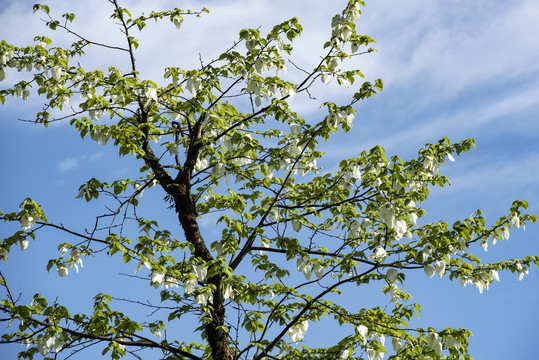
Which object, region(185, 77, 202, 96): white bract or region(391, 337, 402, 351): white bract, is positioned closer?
region(391, 337, 402, 351): white bract

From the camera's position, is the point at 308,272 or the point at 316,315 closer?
the point at 308,272

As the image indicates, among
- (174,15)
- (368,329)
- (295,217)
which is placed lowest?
(368,329)

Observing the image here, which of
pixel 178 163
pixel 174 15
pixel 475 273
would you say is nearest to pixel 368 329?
pixel 475 273

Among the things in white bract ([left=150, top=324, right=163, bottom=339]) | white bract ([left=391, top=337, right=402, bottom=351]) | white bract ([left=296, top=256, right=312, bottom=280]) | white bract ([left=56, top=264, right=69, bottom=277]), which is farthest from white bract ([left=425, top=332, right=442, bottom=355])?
white bract ([left=56, top=264, right=69, bottom=277])

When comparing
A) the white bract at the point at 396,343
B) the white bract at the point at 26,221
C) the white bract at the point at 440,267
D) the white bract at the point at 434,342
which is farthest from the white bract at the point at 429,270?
the white bract at the point at 26,221

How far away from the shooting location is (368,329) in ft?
24.7

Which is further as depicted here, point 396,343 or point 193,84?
point 193,84

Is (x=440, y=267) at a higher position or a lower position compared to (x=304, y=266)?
lower

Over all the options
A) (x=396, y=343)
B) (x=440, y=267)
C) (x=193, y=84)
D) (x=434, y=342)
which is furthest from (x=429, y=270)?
(x=193, y=84)

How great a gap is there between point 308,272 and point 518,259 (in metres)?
3.14

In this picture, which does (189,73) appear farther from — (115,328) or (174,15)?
(115,328)

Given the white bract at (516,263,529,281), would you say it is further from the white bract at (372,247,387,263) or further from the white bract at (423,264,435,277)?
the white bract at (372,247,387,263)

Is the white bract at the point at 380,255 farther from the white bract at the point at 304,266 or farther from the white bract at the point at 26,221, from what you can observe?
the white bract at the point at 26,221

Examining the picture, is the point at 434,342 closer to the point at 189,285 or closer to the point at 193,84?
the point at 189,285
